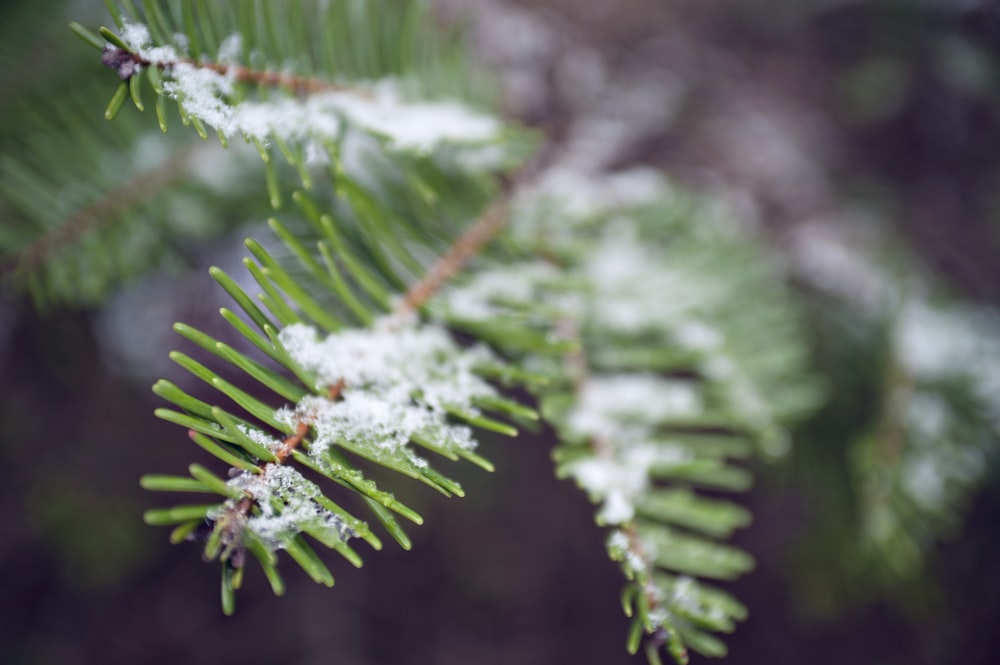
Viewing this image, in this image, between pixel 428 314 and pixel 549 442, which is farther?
pixel 549 442

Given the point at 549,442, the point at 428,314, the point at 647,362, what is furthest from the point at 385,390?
the point at 549,442

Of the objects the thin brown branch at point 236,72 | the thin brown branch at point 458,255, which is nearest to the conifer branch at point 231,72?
the thin brown branch at point 236,72

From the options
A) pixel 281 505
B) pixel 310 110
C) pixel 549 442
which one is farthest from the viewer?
pixel 549 442

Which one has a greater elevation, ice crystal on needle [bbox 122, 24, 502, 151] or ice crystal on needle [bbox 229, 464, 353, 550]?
ice crystal on needle [bbox 122, 24, 502, 151]

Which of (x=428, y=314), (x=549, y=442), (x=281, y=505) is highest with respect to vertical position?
(x=549, y=442)

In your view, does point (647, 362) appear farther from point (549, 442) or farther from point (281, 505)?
point (549, 442)

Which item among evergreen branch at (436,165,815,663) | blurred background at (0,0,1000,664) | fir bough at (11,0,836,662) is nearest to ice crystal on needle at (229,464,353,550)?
fir bough at (11,0,836,662)

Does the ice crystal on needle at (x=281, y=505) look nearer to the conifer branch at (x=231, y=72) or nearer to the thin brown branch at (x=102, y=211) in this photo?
the conifer branch at (x=231, y=72)

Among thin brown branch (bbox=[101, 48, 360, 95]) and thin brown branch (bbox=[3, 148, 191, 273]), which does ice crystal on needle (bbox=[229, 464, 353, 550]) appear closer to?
thin brown branch (bbox=[101, 48, 360, 95])
